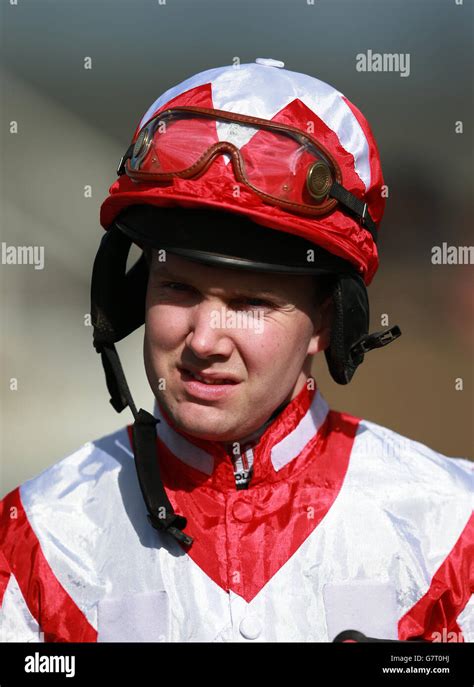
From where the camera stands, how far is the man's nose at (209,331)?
72.0 inches

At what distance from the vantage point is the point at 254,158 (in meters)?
1.87

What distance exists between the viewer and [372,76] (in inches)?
217

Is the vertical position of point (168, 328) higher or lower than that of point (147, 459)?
higher

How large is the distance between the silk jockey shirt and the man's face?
0.51ft

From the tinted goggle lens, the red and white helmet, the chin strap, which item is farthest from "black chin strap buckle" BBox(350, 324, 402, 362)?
the chin strap

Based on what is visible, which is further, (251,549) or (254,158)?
(251,549)

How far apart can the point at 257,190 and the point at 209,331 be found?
12.2 inches

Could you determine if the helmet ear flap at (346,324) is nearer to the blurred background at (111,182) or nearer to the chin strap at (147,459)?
the chin strap at (147,459)

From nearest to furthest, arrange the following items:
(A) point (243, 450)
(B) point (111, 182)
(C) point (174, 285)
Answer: (C) point (174, 285) → (A) point (243, 450) → (B) point (111, 182)

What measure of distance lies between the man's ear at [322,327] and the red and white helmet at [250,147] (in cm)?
11

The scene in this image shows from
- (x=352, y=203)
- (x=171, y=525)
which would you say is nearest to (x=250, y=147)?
(x=352, y=203)

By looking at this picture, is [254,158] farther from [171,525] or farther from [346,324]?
[171,525]

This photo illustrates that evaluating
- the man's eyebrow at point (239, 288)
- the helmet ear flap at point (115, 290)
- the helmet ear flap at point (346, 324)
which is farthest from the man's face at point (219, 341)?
the helmet ear flap at point (115, 290)
